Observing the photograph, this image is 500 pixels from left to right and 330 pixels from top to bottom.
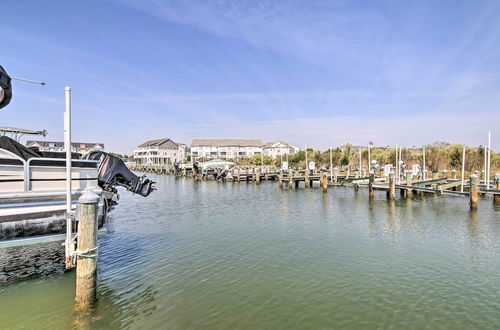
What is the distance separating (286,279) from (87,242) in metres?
5.08

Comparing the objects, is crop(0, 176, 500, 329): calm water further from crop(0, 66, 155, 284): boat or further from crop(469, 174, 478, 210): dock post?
crop(469, 174, 478, 210): dock post

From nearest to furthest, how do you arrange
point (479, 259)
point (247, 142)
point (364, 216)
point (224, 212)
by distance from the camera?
point (479, 259), point (364, 216), point (224, 212), point (247, 142)

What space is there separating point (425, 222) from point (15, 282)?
17145 mm

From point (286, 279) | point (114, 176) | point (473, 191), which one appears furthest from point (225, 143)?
point (286, 279)

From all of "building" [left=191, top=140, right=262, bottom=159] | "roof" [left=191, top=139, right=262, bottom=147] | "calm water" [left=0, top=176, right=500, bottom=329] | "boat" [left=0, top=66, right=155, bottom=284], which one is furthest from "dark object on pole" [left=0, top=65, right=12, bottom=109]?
"roof" [left=191, top=139, right=262, bottom=147]

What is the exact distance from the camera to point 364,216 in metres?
17.6

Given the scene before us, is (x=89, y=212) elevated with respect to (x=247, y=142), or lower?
lower

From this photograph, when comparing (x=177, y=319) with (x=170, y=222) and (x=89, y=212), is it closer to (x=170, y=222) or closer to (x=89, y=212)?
(x=89, y=212)

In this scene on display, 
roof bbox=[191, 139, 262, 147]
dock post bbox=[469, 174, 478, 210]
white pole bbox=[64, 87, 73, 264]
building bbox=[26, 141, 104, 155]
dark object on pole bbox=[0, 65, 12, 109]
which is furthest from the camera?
roof bbox=[191, 139, 262, 147]

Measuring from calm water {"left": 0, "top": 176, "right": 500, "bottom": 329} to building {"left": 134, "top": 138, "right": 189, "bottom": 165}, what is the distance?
98.8 meters

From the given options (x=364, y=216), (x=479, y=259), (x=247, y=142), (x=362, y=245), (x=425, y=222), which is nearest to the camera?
(x=479, y=259)

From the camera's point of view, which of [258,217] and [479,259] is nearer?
[479,259]

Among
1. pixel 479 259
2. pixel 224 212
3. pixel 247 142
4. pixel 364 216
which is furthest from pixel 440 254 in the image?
pixel 247 142

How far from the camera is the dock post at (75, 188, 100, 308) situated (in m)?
5.92
